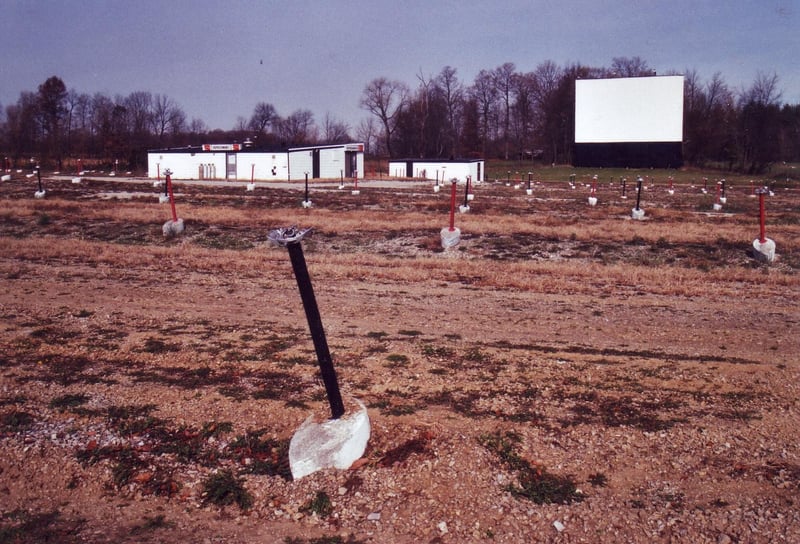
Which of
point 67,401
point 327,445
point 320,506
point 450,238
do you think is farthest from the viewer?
point 450,238

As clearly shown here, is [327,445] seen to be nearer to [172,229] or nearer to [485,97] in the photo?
[172,229]

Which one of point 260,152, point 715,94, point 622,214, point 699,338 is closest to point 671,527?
point 699,338

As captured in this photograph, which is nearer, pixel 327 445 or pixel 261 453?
pixel 327 445

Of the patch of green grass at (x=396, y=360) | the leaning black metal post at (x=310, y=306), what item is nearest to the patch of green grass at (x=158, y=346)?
the patch of green grass at (x=396, y=360)

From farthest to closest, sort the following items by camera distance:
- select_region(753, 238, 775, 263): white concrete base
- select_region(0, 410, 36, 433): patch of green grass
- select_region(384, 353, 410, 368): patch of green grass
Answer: select_region(753, 238, 775, 263): white concrete base
select_region(384, 353, 410, 368): patch of green grass
select_region(0, 410, 36, 433): patch of green grass

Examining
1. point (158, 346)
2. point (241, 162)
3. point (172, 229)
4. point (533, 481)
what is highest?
point (241, 162)

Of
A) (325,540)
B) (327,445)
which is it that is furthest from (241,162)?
(325,540)

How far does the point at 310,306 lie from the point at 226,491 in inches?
47.3

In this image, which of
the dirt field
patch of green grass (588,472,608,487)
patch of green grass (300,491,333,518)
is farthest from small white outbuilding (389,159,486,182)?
patch of green grass (300,491,333,518)

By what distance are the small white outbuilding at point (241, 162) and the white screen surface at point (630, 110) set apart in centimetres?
2919

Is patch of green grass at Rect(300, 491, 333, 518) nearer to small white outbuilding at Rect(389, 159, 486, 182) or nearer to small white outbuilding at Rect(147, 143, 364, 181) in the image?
small white outbuilding at Rect(389, 159, 486, 182)

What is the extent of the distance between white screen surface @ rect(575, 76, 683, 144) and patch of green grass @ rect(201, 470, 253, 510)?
238 ft

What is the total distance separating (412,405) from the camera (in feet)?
17.3

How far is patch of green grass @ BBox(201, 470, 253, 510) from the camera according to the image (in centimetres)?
411
